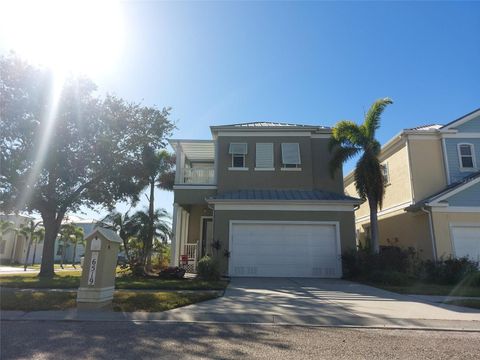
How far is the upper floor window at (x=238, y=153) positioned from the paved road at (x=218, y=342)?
12.7 meters

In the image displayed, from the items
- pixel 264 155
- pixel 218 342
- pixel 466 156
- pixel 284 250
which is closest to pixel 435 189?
pixel 466 156

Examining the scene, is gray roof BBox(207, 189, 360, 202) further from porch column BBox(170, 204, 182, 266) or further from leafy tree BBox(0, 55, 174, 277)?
leafy tree BBox(0, 55, 174, 277)

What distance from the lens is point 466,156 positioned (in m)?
18.4

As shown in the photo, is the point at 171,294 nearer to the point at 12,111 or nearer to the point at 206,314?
the point at 206,314

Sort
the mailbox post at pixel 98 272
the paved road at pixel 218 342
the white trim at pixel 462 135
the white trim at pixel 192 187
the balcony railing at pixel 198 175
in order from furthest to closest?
1. the balcony railing at pixel 198 175
2. the white trim at pixel 462 135
3. the white trim at pixel 192 187
4. the mailbox post at pixel 98 272
5. the paved road at pixel 218 342

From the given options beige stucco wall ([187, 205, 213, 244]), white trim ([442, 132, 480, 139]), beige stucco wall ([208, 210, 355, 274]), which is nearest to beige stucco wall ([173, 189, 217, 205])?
beige stucco wall ([208, 210, 355, 274])

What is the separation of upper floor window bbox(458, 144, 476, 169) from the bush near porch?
5484 mm

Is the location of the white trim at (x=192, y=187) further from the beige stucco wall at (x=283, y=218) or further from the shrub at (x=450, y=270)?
the shrub at (x=450, y=270)

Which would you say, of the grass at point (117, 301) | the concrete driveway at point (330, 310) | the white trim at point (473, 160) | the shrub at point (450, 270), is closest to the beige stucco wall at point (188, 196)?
the concrete driveway at point (330, 310)

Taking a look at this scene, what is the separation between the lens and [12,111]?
14.7 meters

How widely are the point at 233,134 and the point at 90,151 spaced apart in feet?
23.7

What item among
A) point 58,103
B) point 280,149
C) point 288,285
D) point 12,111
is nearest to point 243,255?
point 288,285

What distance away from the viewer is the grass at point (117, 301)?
26.5 feet

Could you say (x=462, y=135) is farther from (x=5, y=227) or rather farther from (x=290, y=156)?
(x=5, y=227)
